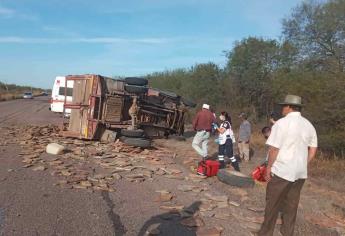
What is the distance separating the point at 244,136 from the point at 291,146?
9505mm

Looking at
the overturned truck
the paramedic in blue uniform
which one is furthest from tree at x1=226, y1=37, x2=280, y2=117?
the paramedic in blue uniform

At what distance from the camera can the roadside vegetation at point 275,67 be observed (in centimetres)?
2698

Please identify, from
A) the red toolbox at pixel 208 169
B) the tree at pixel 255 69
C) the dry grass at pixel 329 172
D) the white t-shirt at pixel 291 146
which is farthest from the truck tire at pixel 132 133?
the tree at pixel 255 69

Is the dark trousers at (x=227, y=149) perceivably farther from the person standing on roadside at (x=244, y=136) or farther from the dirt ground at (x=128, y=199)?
the person standing on roadside at (x=244, y=136)

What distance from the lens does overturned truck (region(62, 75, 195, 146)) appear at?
58.3 feet

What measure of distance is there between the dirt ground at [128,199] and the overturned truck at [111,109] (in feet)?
8.90

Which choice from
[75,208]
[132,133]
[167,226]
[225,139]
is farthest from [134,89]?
[167,226]

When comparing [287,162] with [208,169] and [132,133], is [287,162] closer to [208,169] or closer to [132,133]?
[208,169]

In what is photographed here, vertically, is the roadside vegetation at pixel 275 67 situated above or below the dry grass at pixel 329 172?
above

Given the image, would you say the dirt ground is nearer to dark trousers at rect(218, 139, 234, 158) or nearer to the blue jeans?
the blue jeans

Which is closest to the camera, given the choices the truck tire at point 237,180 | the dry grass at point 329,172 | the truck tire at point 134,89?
the truck tire at point 237,180

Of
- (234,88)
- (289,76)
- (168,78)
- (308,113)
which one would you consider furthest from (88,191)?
(168,78)

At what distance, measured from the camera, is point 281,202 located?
657 centimetres

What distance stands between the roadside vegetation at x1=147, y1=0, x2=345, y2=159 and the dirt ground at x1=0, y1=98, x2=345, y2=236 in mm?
10244
